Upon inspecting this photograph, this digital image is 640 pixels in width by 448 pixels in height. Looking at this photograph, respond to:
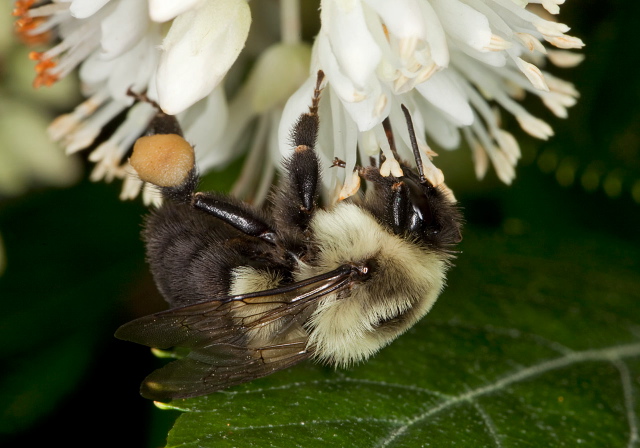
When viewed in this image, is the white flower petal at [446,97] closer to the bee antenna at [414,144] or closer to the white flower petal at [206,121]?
the bee antenna at [414,144]

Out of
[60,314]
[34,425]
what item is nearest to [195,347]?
[34,425]

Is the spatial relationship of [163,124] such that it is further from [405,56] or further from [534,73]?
[534,73]

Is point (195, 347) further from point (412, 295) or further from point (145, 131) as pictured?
point (145, 131)

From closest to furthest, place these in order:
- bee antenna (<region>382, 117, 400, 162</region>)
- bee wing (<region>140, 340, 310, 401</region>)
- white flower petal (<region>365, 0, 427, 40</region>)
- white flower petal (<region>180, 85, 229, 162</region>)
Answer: white flower petal (<region>365, 0, 427, 40</region>)
bee wing (<region>140, 340, 310, 401</region>)
bee antenna (<region>382, 117, 400, 162</region>)
white flower petal (<region>180, 85, 229, 162</region>)

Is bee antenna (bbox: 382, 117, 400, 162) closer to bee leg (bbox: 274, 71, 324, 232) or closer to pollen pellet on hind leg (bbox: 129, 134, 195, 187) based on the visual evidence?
bee leg (bbox: 274, 71, 324, 232)

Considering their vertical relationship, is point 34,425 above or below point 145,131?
below

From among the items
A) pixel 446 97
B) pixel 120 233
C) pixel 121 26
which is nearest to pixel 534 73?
pixel 446 97

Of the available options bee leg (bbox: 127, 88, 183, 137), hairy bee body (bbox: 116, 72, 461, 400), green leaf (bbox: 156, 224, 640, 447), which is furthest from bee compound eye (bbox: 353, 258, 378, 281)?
bee leg (bbox: 127, 88, 183, 137)
